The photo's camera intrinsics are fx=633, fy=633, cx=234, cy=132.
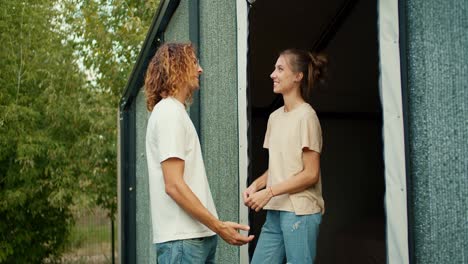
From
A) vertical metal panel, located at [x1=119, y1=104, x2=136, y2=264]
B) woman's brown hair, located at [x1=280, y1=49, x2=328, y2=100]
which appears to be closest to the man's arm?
woman's brown hair, located at [x1=280, y1=49, x2=328, y2=100]

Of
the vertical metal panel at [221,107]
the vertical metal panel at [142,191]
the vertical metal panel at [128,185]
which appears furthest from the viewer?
the vertical metal panel at [128,185]

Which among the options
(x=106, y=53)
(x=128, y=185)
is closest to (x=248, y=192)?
(x=128, y=185)

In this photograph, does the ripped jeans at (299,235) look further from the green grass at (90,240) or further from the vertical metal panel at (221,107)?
the green grass at (90,240)

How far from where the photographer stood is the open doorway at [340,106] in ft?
14.6

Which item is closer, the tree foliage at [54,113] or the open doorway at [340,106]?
the open doorway at [340,106]

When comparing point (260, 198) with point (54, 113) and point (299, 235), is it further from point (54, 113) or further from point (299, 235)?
point (54, 113)

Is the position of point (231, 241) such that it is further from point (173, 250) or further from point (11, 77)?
point (11, 77)

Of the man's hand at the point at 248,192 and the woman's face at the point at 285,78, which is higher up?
the woman's face at the point at 285,78

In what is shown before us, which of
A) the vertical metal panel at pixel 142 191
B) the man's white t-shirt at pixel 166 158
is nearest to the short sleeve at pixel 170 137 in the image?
the man's white t-shirt at pixel 166 158

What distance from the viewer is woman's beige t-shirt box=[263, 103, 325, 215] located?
8.15 feet

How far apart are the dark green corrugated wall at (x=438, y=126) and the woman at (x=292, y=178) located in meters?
0.70

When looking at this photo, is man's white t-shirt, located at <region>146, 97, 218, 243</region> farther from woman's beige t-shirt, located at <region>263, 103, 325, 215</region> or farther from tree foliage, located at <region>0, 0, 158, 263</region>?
tree foliage, located at <region>0, 0, 158, 263</region>

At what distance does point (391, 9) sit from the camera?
1876 mm

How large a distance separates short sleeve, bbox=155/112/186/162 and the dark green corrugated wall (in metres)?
0.80
